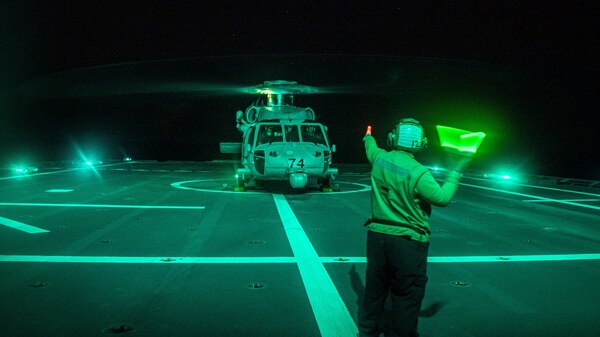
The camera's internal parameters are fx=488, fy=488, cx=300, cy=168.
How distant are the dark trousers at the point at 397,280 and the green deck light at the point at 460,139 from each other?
2.27 feet

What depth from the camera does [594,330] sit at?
12.5 ft

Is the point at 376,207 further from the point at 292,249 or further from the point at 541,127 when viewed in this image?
the point at 541,127

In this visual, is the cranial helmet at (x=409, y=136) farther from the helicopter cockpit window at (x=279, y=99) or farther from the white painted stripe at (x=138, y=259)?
the helicopter cockpit window at (x=279, y=99)

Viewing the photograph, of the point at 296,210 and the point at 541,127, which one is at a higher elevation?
the point at 541,127

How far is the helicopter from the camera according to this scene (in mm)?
13359

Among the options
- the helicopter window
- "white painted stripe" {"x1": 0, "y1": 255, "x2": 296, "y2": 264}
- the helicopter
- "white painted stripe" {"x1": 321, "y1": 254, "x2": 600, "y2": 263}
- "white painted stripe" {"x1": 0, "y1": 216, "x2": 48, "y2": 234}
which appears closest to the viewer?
"white painted stripe" {"x1": 0, "y1": 255, "x2": 296, "y2": 264}

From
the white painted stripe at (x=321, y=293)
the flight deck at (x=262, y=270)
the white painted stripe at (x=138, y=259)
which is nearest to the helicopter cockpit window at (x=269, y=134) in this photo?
the flight deck at (x=262, y=270)

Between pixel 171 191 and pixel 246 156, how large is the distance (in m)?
2.41

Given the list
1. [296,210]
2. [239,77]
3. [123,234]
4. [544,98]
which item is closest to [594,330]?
[123,234]

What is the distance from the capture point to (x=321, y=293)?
465 centimetres

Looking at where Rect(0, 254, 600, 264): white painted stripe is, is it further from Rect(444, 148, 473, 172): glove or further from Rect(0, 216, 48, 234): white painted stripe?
Rect(444, 148, 473, 172): glove

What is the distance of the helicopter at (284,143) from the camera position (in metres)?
13.4

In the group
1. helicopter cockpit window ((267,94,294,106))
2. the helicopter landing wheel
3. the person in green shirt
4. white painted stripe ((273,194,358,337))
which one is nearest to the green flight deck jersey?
the person in green shirt

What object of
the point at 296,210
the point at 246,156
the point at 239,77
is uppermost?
the point at 239,77
